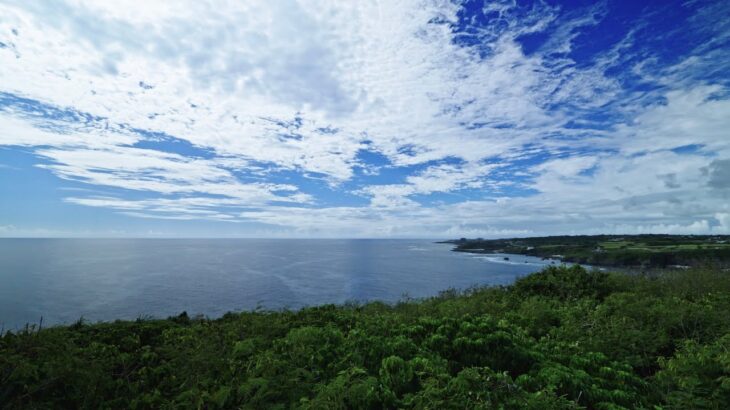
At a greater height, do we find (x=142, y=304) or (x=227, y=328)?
(x=227, y=328)

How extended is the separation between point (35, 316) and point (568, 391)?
54.4 metres

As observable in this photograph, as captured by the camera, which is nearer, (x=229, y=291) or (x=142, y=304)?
(x=142, y=304)

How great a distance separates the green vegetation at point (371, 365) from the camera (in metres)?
5.45

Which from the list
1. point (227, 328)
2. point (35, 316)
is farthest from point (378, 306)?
point (35, 316)

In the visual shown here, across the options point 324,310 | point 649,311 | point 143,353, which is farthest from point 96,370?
point 649,311

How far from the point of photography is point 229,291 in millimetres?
59344

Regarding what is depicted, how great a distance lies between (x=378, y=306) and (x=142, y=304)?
151ft

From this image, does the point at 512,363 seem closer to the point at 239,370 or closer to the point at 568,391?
the point at 568,391

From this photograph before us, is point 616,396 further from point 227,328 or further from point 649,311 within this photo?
point 227,328

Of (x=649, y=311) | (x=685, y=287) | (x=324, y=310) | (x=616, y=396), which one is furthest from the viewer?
(x=685, y=287)

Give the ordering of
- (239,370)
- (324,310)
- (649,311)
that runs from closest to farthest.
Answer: (239,370) → (649,311) → (324,310)

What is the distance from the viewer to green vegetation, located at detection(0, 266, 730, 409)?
5.45 meters

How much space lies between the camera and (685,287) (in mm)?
19000

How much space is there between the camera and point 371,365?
732cm
